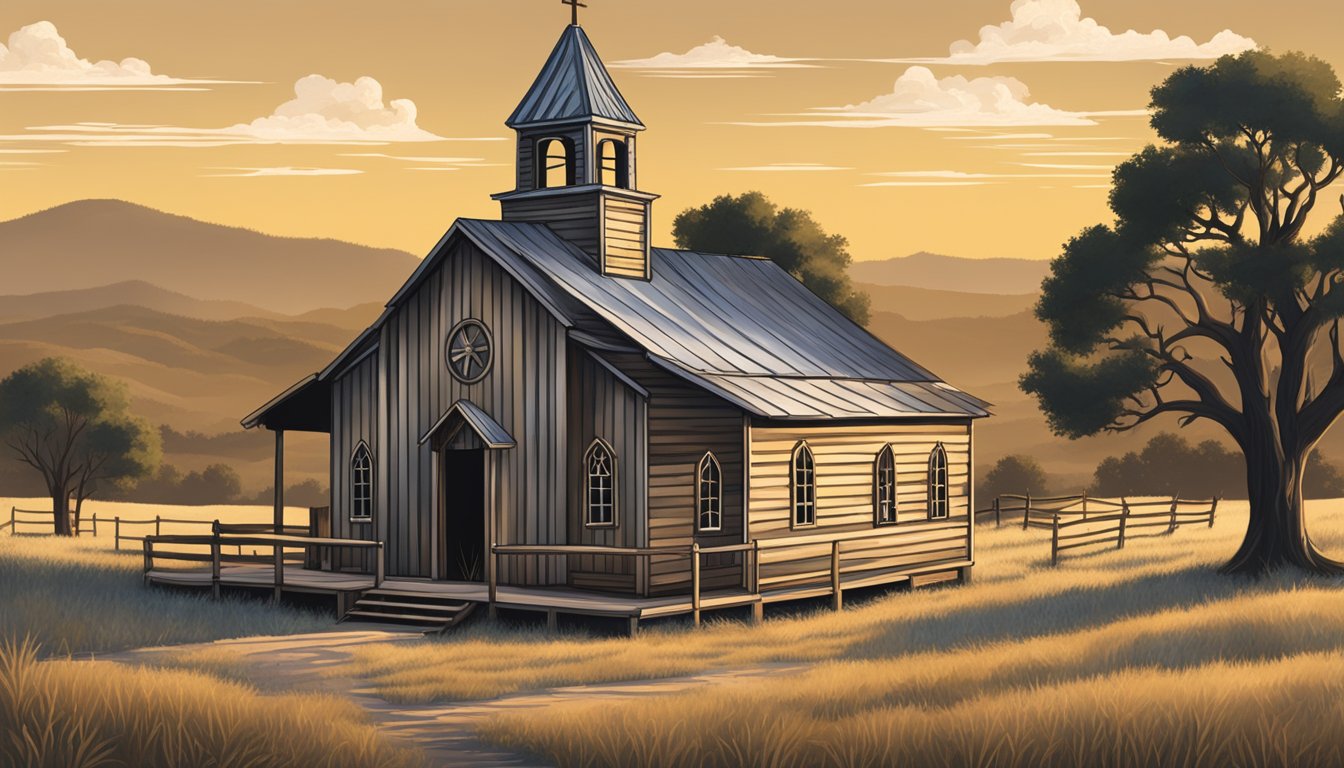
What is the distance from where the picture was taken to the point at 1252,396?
36.2m

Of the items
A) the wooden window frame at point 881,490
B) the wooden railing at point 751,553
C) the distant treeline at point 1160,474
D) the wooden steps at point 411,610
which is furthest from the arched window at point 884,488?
the distant treeline at point 1160,474

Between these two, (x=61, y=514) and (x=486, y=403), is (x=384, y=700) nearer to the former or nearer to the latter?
(x=486, y=403)

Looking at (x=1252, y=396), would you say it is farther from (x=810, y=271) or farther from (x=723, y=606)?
(x=810, y=271)

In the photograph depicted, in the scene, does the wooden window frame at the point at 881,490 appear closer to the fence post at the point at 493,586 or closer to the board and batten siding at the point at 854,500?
the board and batten siding at the point at 854,500

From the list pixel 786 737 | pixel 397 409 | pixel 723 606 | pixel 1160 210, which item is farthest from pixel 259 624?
pixel 1160 210

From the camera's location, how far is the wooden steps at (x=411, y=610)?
27109 millimetres

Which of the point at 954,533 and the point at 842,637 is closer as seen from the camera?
the point at 842,637

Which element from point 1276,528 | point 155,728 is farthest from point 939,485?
point 155,728

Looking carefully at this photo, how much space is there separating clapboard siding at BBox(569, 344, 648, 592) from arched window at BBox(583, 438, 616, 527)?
0.09 meters

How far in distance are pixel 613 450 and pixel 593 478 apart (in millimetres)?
735

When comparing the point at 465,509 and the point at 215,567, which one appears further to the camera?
the point at 465,509

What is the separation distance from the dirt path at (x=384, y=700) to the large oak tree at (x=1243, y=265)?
16529mm

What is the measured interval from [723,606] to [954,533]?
9.86m

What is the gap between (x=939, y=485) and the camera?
36.0 m
